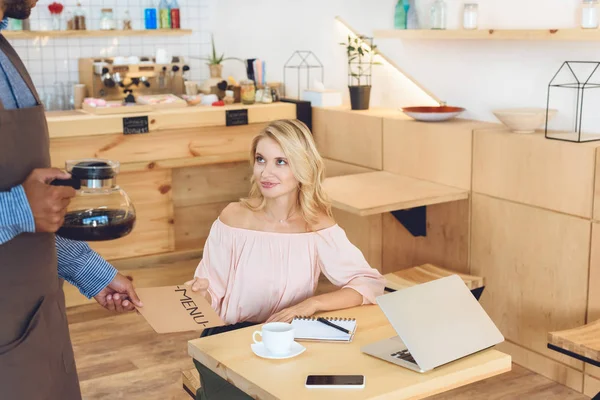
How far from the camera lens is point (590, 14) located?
3.68 meters

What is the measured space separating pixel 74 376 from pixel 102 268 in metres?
0.31

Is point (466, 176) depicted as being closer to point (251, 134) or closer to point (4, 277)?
point (251, 134)

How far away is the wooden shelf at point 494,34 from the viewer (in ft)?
12.1

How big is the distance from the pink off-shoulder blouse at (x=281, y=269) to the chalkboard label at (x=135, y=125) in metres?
2.20

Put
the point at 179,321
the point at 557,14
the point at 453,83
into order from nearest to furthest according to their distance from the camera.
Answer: the point at 179,321, the point at 557,14, the point at 453,83

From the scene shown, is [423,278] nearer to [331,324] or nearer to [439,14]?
[439,14]

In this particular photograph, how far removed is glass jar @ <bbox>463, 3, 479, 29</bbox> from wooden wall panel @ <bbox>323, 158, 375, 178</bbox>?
3.48ft

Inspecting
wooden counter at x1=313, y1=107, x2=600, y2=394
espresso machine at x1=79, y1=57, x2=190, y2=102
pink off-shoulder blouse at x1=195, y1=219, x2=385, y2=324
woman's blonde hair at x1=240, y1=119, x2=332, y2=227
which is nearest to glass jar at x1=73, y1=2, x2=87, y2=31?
espresso machine at x1=79, y1=57, x2=190, y2=102

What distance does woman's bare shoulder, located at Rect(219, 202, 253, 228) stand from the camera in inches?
116

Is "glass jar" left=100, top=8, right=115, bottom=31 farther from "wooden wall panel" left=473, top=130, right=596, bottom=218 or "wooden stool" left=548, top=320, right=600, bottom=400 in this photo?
"wooden stool" left=548, top=320, right=600, bottom=400

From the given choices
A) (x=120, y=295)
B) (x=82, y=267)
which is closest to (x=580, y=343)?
(x=120, y=295)

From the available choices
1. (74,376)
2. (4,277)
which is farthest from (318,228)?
(4,277)

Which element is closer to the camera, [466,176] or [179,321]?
[179,321]

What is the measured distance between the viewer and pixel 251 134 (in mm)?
5336
